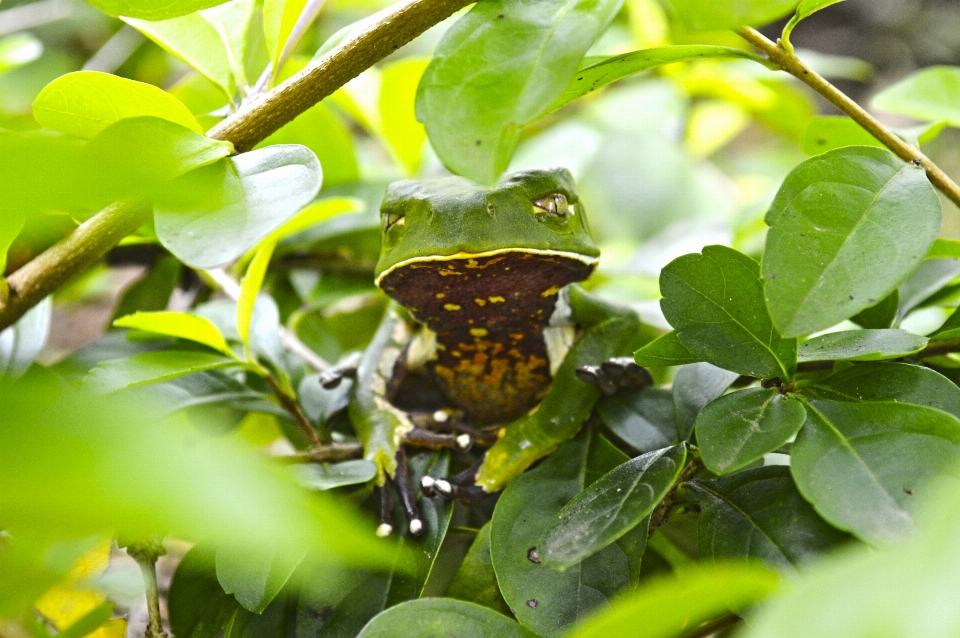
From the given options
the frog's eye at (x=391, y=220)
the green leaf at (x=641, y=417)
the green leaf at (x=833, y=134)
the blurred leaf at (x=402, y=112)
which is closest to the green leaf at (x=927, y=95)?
the green leaf at (x=833, y=134)

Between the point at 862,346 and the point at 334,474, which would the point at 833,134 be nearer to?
Result: the point at 862,346

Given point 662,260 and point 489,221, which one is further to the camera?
point 662,260

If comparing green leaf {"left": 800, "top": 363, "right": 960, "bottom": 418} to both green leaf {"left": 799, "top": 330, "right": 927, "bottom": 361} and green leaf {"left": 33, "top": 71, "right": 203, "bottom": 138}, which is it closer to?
green leaf {"left": 799, "top": 330, "right": 927, "bottom": 361}

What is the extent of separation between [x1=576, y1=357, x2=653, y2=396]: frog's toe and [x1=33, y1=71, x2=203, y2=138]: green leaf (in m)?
0.79

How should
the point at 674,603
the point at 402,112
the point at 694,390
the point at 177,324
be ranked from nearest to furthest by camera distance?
1. the point at 674,603
2. the point at 694,390
3. the point at 177,324
4. the point at 402,112

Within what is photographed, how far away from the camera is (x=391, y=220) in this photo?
1.48 m

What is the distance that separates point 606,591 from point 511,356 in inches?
27.3

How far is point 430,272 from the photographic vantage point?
140 centimetres

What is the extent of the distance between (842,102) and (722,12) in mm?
327

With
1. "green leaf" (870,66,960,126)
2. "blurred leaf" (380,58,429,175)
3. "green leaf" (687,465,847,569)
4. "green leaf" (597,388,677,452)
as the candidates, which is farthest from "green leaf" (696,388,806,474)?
"blurred leaf" (380,58,429,175)

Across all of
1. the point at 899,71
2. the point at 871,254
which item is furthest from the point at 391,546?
the point at 899,71

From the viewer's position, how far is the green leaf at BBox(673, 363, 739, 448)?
1.16 metres

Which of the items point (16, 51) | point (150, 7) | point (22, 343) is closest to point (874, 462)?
point (150, 7)

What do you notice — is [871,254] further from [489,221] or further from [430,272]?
[430,272]
